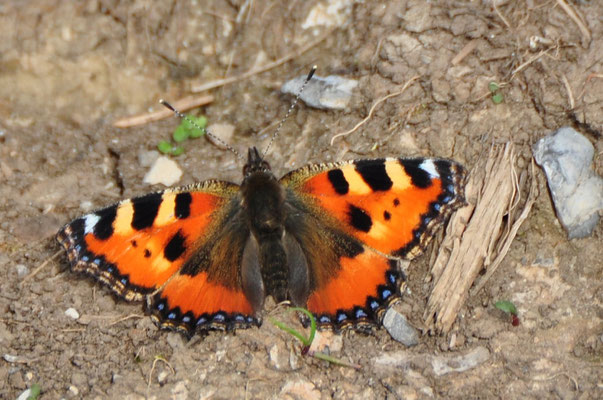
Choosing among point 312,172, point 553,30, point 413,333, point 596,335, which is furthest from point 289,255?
point 553,30

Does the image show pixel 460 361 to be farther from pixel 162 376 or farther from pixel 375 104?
pixel 375 104

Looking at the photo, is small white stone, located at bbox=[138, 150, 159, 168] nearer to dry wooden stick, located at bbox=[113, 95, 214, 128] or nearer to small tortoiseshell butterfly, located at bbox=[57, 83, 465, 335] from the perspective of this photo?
dry wooden stick, located at bbox=[113, 95, 214, 128]

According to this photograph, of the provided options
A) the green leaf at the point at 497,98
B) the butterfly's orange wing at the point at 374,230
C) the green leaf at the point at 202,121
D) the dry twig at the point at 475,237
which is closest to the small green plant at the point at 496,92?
the green leaf at the point at 497,98

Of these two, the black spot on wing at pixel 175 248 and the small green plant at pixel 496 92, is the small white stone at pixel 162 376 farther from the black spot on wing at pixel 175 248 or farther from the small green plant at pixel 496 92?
the small green plant at pixel 496 92

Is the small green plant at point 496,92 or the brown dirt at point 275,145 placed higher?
the small green plant at point 496,92

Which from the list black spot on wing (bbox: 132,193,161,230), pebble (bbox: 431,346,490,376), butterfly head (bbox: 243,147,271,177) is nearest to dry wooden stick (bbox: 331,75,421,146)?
butterfly head (bbox: 243,147,271,177)

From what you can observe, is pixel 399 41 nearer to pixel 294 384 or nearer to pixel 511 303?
pixel 511 303
